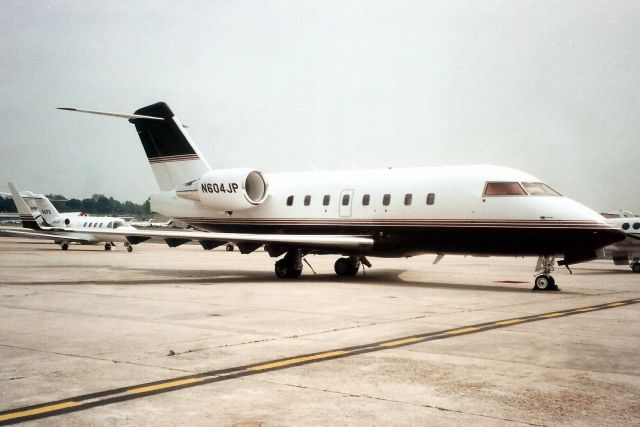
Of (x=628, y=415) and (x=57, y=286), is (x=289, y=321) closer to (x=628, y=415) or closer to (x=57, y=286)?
(x=628, y=415)

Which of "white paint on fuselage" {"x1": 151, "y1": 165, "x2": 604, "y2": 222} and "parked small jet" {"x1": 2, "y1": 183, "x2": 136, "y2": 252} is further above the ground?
"white paint on fuselage" {"x1": 151, "y1": 165, "x2": 604, "y2": 222}

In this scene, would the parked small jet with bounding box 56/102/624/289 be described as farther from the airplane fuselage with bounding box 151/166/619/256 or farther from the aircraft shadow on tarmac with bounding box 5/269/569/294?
the aircraft shadow on tarmac with bounding box 5/269/569/294

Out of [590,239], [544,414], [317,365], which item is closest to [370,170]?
[590,239]

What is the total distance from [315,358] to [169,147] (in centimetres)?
1677

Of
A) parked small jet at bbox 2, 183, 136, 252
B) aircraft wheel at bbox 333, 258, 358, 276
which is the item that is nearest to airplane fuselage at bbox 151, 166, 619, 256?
aircraft wheel at bbox 333, 258, 358, 276

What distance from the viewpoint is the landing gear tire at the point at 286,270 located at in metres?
20.0

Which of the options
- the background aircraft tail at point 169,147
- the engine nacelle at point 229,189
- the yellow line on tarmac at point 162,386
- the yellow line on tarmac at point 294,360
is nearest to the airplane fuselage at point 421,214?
the engine nacelle at point 229,189

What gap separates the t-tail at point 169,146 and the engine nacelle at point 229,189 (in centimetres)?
81

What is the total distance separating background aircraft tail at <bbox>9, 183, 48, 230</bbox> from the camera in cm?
4356

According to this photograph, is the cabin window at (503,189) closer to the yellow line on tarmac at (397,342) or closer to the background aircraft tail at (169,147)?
the yellow line on tarmac at (397,342)

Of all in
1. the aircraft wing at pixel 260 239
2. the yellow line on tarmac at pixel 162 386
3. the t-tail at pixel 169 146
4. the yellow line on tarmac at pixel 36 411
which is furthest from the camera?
the t-tail at pixel 169 146

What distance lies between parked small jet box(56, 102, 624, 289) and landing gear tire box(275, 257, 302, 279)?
32mm

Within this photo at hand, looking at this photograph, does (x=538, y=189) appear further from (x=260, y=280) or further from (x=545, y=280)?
(x=260, y=280)

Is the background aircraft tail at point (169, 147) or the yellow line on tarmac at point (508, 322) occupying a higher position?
the background aircraft tail at point (169, 147)
